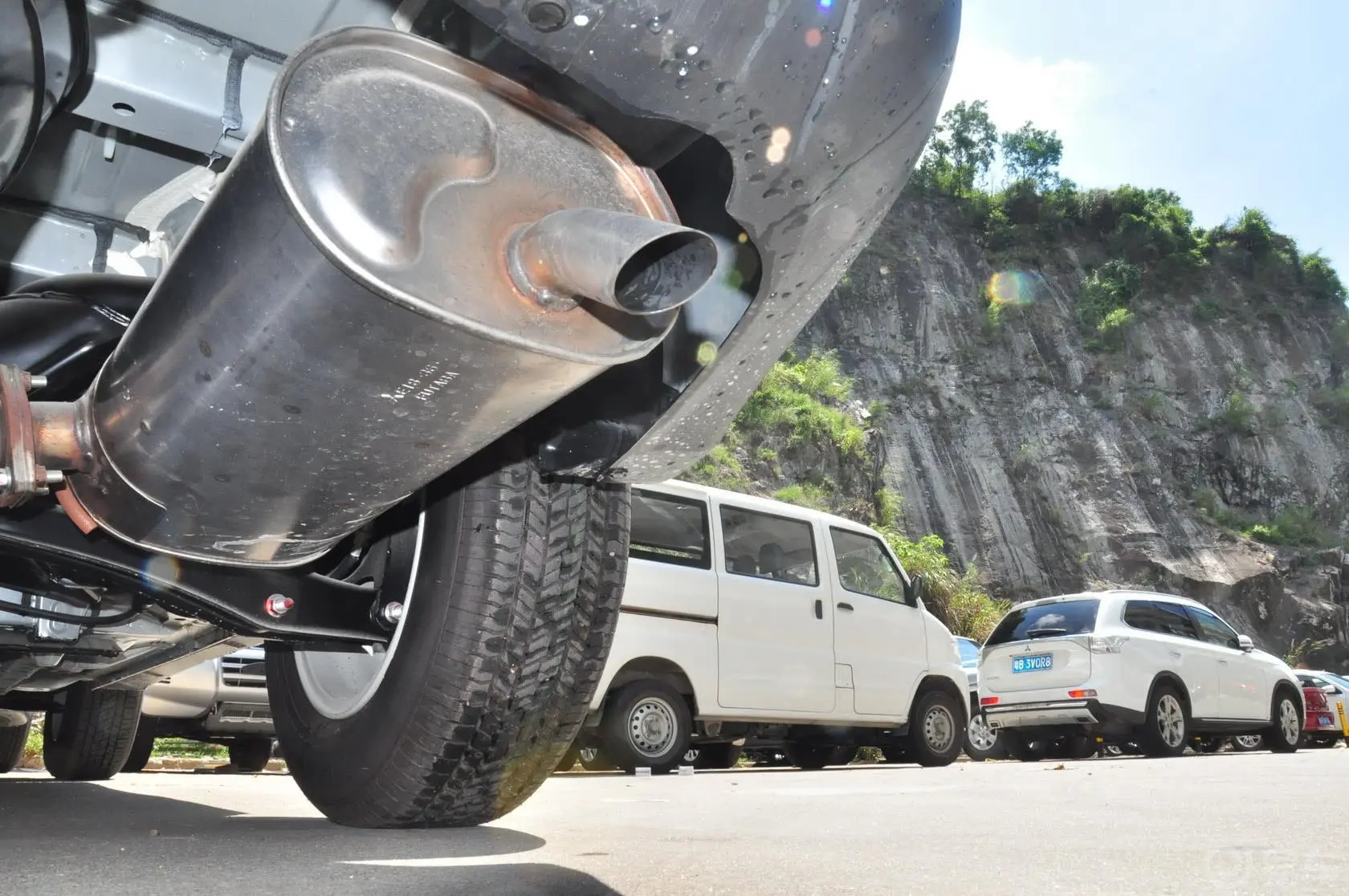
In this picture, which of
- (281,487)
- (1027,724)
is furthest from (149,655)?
(1027,724)

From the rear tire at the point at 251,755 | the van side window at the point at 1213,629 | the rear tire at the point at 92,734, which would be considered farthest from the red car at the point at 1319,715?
the rear tire at the point at 92,734

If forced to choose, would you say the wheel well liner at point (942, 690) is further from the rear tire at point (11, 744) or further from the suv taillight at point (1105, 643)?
the rear tire at point (11, 744)

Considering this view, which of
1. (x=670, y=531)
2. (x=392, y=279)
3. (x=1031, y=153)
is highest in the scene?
(x=1031, y=153)

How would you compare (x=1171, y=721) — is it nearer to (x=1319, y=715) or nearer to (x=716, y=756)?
(x=716, y=756)

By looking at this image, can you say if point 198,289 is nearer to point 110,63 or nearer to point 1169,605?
point 110,63

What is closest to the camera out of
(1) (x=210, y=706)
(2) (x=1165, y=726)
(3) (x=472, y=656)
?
(3) (x=472, y=656)

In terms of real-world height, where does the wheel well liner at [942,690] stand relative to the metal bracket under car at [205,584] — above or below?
above

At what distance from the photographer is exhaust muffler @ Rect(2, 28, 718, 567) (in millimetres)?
958

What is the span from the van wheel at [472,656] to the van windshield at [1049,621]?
25.5 ft

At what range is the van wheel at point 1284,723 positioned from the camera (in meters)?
10.4

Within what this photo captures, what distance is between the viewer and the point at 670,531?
259 inches

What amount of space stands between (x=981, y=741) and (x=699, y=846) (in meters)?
→ 8.56

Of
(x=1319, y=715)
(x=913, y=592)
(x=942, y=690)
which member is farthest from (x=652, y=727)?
(x=1319, y=715)

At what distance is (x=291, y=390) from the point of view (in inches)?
42.4
